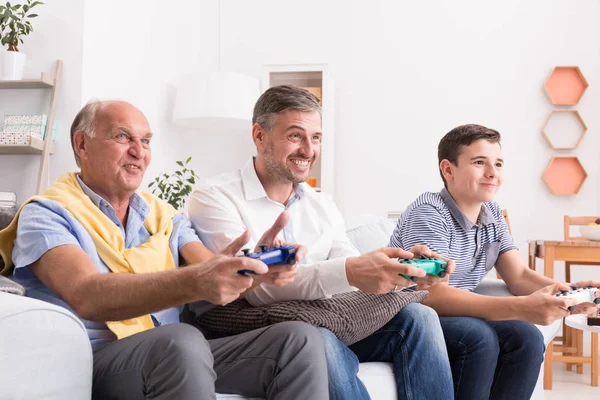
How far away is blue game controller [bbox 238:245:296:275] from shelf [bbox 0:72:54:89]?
246 cm

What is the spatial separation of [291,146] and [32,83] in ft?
6.81


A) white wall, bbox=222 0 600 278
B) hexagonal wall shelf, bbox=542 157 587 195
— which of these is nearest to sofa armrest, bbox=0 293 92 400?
white wall, bbox=222 0 600 278

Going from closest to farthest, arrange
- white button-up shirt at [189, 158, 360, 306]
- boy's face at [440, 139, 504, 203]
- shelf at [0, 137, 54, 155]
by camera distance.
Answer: white button-up shirt at [189, 158, 360, 306]
boy's face at [440, 139, 504, 203]
shelf at [0, 137, 54, 155]

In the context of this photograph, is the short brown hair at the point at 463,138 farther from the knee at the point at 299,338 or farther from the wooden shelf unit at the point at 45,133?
the wooden shelf unit at the point at 45,133

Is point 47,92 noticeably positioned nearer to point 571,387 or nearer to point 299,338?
point 299,338

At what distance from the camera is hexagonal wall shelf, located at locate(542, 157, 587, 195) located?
4320 mm

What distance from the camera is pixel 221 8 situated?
15.5 ft

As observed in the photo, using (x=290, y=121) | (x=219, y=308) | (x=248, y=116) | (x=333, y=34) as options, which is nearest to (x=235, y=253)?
(x=219, y=308)

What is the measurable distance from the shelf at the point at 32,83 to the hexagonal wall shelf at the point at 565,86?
9.93 feet

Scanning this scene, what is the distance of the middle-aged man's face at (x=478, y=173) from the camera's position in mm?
2014

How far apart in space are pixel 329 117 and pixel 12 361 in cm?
361

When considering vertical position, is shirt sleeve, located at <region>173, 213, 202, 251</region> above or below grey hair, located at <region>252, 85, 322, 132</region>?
below

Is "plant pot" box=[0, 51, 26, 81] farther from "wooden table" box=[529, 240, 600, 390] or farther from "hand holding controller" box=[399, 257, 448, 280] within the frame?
"wooden table" box=[529, 240, 600, 390]

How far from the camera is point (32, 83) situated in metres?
3.35
